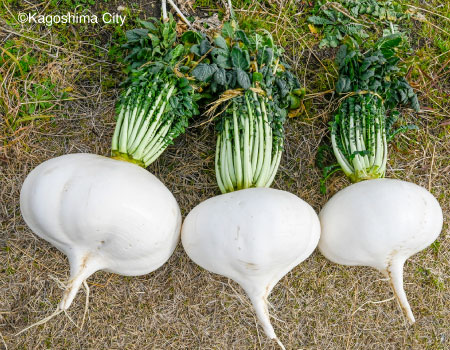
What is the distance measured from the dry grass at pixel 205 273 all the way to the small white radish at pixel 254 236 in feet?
1.65

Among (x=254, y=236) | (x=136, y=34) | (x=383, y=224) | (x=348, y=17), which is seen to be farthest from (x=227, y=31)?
(x=383, y=224)

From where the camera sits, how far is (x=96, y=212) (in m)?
1.72

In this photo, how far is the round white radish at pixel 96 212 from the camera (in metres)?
1.73

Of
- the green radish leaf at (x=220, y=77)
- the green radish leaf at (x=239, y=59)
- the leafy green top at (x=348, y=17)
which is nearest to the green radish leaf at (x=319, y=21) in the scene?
the leafy green top at (x=348, y=17)

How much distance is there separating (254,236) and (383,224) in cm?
66

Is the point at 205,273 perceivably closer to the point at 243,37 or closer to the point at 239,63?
the point at 239,63

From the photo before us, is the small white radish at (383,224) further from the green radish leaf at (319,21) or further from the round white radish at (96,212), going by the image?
the green radish leaf at (319,21)

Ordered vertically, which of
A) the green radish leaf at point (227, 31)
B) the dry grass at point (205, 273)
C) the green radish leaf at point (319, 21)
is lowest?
the dry grass at point (205, 273)

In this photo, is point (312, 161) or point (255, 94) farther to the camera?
point (312, 161)

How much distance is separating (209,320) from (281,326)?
47 centimetres

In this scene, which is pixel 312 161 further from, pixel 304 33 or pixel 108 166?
pixel 108 166

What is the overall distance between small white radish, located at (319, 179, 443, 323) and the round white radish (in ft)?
2.93

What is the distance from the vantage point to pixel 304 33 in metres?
2.47

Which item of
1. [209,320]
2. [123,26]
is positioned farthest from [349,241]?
[123,26]
